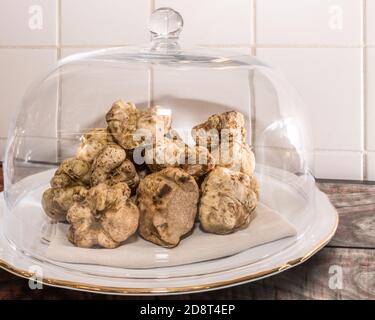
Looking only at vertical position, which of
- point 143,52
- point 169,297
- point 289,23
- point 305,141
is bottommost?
point 169,297

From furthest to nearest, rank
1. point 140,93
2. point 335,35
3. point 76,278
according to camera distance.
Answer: point 335,35, point 140,93, point 76,278

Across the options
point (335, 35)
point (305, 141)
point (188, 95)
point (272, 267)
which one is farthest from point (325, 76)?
point (272, 267)

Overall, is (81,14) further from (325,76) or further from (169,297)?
(169,297)

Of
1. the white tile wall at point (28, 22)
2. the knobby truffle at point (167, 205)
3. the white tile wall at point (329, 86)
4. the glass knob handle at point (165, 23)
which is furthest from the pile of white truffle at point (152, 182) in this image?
the white tile wall at point (28, 22)

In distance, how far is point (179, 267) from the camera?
0.40 meters

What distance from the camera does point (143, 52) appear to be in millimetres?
535

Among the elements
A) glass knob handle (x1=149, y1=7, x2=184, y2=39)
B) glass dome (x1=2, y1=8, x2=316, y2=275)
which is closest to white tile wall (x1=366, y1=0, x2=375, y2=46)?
glass dome (x1=2, y1=8, x2=316, y2=275)

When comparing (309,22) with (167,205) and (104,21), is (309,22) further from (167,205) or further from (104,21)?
(167,205)

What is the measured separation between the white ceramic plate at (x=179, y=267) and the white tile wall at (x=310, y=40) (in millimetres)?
361

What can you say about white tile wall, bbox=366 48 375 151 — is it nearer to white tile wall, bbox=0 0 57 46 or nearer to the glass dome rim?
the glass dome rim

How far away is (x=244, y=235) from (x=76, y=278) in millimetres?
165

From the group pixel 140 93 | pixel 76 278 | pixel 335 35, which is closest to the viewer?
pixel 76 278

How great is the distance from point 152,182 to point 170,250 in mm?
66

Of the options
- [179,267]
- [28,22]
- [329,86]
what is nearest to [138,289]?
[179,267]
